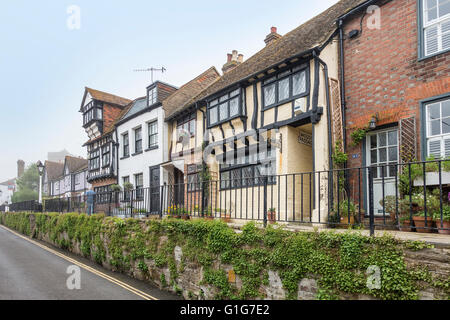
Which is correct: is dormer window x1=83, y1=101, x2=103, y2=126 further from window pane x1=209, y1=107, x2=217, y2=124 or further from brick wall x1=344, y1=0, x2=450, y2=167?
brick wall x1=344, y1=0, x2=450, y2=167

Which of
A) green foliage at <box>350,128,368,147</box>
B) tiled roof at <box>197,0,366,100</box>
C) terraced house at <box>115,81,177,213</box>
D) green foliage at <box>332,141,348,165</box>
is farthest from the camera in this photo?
terraced house at <box>115,81,177,213</box>

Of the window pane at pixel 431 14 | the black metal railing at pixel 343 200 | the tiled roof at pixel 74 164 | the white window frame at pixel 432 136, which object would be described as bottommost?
the black metal railing at pixel 343 200

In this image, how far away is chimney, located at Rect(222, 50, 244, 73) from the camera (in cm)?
1850

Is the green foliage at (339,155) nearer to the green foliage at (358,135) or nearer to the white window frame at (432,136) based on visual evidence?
the green foliage at (358,135)

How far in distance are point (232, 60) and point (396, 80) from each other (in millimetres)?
11207

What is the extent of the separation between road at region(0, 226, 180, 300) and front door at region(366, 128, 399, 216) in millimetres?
5973

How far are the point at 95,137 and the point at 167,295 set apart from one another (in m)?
21.4

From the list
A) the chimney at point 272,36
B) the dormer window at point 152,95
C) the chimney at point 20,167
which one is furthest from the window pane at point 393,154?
the chimney at point 20,167

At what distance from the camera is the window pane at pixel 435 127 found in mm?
8016

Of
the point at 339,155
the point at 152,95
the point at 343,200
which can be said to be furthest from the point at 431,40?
the point at 152,95

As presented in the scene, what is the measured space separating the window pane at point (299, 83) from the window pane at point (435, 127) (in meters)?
3.80

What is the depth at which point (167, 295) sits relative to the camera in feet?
26.9

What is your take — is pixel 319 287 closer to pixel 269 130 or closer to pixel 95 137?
pixel 269 130

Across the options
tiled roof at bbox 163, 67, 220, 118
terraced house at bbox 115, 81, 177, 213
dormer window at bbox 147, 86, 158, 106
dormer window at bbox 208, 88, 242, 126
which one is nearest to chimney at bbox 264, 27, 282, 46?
tiled roof at bbox 163, 67, 220, 118
